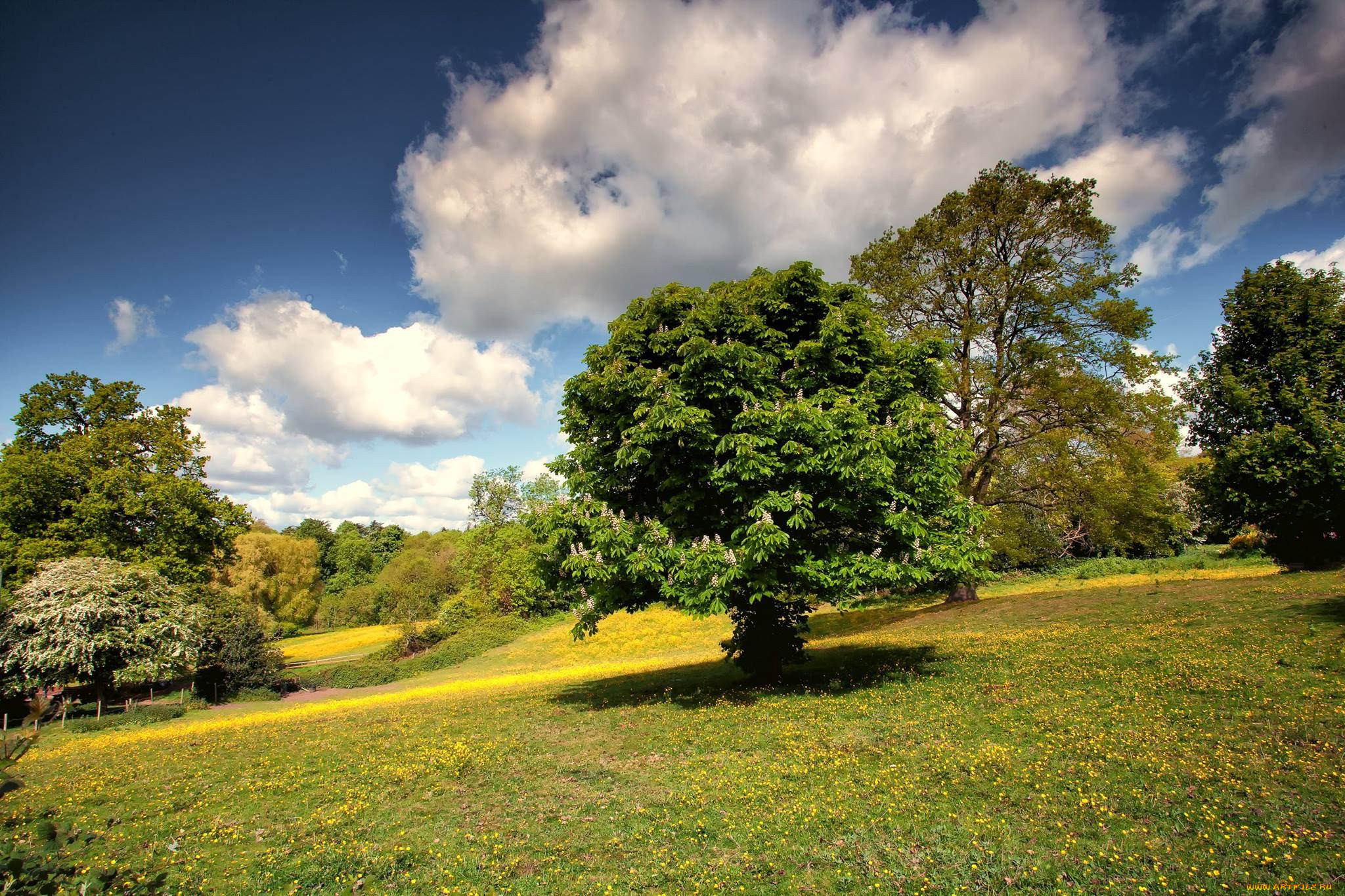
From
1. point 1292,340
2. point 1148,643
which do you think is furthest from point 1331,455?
point 1148,643

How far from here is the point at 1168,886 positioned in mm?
6453

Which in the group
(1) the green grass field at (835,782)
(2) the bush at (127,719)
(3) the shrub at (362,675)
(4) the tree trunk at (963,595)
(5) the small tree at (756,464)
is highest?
(5) the small tree at (756,464)

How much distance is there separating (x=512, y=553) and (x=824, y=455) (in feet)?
175

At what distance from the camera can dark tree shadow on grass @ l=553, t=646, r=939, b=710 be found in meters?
17.0

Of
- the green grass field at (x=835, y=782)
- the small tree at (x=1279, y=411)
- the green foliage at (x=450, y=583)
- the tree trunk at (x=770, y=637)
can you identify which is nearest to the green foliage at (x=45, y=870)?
the green grass field at (x=835, y=782)

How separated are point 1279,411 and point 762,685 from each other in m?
20.8

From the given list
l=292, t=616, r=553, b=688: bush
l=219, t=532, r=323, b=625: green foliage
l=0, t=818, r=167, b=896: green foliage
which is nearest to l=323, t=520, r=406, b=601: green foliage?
l=219, t=532, r=323, b=625: green foliage

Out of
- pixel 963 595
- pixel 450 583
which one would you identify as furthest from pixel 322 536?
pixel 963 595

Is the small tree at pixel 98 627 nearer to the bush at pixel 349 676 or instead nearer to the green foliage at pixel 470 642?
the bush at pixel 349 676

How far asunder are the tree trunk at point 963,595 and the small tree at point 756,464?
16.8 meters

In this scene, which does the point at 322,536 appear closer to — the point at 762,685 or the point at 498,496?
the point at 498,496

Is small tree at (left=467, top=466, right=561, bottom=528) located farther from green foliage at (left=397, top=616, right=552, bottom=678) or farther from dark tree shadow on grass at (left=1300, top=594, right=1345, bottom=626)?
dark tree shadow on grass at (left=1300, top=594, right=1345, bottom=626)

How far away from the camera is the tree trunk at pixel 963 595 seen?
102 feet

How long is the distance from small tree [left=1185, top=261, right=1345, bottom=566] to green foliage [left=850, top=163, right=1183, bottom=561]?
2.84 m
